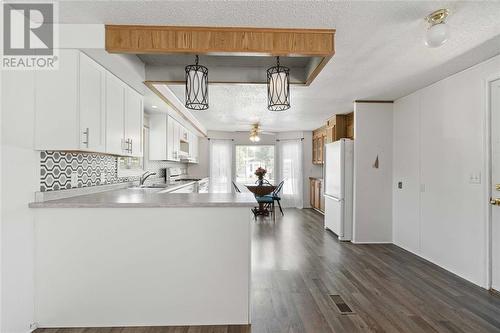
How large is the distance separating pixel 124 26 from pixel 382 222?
4.26 meters

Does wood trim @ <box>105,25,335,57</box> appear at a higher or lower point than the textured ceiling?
lower

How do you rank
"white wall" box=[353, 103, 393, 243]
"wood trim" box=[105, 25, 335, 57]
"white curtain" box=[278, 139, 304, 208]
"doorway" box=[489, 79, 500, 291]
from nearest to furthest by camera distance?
"wood trim" box=[105, 25, 335, 57]
"doorway" box=[489, 79, 500, 291]
"white wall" box=[353, 103, 393, 243]
"white curtain" box=[278, 139, 304, 208]

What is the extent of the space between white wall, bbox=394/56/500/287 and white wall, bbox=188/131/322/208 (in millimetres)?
3582

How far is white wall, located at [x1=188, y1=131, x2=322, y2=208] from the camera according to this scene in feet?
25.0

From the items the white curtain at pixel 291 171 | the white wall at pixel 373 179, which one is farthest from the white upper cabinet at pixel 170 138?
the white curtain at pixel 291 171

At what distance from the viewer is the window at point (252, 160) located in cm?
789

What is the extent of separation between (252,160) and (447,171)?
5284 mm

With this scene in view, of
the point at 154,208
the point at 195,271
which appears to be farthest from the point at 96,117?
the point at 195,271

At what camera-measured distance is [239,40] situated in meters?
2.07

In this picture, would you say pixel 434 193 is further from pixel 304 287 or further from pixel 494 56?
pixel 304 287

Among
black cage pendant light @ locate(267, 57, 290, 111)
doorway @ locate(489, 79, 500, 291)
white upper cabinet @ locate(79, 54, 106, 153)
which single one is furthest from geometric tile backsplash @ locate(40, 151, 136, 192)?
doorway @ locate(489, 79, 500, 291)

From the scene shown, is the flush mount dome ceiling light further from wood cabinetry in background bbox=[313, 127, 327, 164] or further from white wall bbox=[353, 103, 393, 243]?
wood cabinetry in background bbox=[313, 127, 327, 164]

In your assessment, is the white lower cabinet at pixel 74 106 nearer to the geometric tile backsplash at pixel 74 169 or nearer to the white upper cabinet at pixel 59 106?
the white upper cabinet at pixel 59 106

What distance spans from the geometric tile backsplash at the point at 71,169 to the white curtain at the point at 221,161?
4399 millimetres
